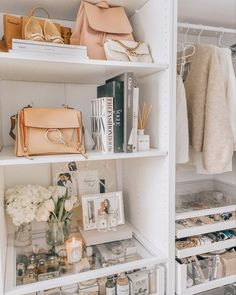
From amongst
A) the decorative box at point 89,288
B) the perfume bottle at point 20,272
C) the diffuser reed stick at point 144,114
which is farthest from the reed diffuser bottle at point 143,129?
the perfume bottle at point 20,272

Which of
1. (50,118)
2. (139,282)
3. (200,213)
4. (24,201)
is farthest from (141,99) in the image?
(139,282)

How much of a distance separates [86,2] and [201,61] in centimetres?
58

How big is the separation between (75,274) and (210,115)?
0.88 metres

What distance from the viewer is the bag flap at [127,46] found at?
1094 mm

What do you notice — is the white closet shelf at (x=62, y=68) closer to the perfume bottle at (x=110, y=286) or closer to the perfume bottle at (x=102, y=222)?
the perfume bottle at (x=102, y=222)

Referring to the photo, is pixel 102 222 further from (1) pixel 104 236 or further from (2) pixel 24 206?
(2) pixel 24 206

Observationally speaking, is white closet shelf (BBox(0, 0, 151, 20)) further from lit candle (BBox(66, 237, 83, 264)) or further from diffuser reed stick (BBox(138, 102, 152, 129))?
lit candle (BBox(66, 237, 83, 264))

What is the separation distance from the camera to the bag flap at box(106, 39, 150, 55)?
43.1 inches

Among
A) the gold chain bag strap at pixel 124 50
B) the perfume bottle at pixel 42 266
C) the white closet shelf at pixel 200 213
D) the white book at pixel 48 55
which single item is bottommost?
the perfume bottle at pixel 42 266

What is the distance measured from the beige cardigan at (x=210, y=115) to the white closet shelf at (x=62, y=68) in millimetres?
258

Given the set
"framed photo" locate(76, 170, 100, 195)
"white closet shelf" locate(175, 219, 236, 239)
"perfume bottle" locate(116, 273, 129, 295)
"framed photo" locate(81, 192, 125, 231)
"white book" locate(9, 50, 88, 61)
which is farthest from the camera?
"framed photo" locate(76, 170, 100, 195)

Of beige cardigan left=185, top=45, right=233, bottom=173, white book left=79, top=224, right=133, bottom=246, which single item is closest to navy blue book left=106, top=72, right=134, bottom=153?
beige cardigan left=185, top=45, right=233, bottom=173

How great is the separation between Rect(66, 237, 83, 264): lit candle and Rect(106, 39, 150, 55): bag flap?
0.83 m

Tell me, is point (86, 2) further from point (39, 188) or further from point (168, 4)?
point (39, 188)
